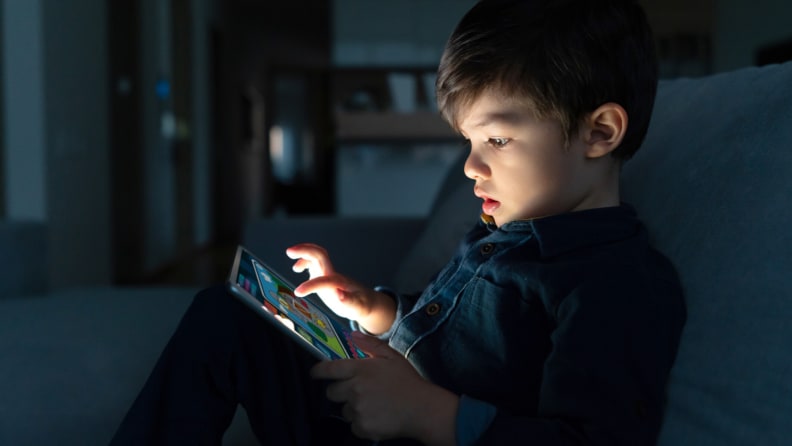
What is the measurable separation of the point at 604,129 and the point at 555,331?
25cm

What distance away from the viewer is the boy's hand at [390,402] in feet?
2.21

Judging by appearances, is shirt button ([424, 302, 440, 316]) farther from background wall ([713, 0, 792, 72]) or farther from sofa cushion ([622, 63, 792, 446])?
background wall ([713, 0, 792, 72])

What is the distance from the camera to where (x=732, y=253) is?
76cm

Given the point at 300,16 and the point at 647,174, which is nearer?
the point at 647,174

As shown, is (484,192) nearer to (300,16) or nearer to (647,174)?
(647,174)

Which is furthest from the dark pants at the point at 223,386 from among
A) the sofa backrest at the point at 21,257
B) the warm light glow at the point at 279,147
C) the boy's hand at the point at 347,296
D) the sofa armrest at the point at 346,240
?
the warm light glow at the point at 279,147

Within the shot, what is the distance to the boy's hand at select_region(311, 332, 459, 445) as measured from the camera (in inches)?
26.6

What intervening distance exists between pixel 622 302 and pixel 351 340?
32cm

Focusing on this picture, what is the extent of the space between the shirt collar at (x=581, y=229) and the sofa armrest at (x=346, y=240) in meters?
0.95

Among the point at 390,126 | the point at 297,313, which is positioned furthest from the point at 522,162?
the point at 390,126

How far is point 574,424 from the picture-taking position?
64 cm

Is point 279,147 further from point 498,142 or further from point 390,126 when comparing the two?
point 498,142

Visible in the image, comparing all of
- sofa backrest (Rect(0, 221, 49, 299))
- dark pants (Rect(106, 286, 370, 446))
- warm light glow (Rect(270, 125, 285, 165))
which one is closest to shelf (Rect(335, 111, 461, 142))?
sofa backrest (Rect(0, 221, 49, 299))

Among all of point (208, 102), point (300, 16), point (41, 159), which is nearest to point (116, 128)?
point (41, 159)
